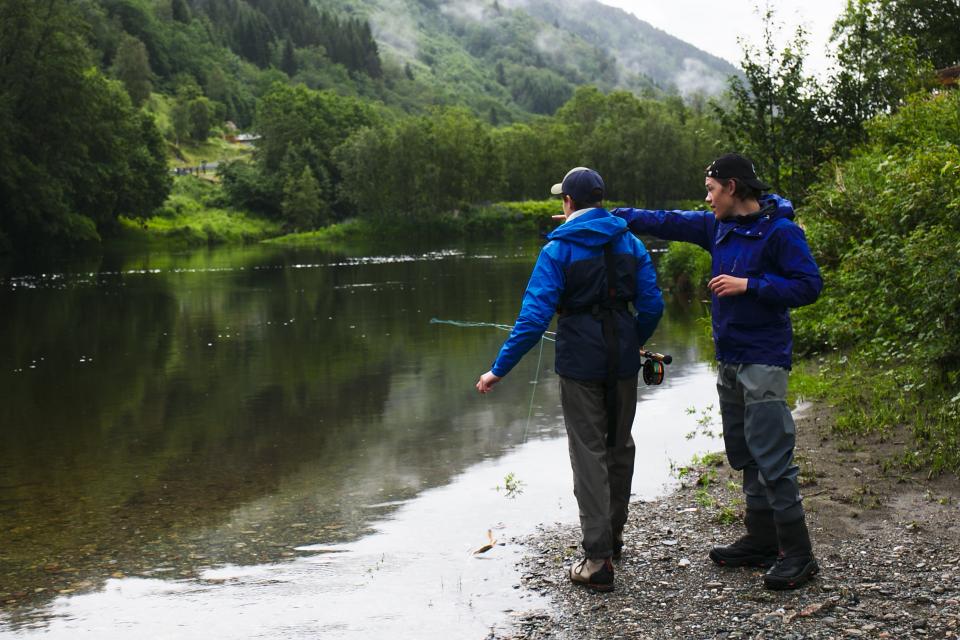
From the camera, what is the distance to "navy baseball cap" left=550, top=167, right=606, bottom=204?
19.6ft

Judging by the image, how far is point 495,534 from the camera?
742 cm

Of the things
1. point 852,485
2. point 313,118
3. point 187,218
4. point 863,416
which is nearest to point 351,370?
point 863,416

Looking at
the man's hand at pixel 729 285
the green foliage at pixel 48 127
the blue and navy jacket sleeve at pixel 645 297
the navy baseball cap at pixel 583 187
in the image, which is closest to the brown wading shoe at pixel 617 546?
the blue and navy jacket sleeve at pixel 645 297

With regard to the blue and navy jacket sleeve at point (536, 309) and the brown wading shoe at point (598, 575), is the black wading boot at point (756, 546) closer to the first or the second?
the brown wading shoe at point (598, 575)

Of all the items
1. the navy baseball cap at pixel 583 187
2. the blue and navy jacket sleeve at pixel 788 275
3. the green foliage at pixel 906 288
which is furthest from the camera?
the green foliage at pixel 906 288

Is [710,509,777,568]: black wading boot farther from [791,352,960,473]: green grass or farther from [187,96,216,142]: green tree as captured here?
[187,96,216,142]: green tree

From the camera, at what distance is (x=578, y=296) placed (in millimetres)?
5805

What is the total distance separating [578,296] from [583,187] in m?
0.69

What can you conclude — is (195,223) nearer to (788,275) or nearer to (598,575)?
(598,575)

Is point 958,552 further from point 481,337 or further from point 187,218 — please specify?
point 187,218

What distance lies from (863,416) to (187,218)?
84596 mm

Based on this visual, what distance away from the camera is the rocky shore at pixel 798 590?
16.4 feet

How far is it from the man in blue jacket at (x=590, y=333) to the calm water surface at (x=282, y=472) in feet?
2.28

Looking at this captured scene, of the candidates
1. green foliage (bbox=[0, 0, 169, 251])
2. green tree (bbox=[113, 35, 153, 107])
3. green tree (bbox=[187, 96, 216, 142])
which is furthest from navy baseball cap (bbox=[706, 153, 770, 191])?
green tree (bbox=[113, 35, 153, 107])
